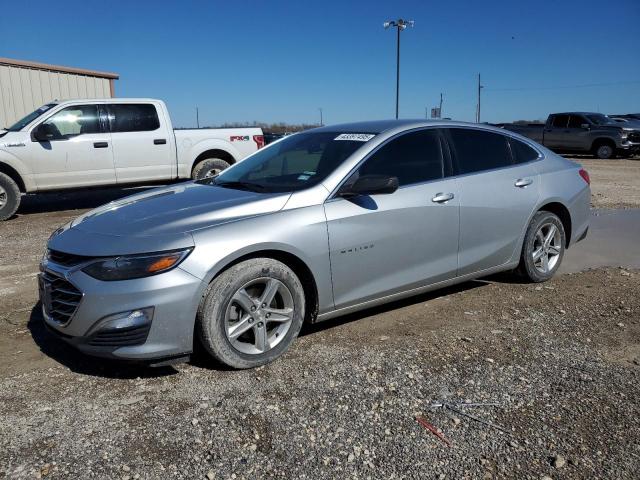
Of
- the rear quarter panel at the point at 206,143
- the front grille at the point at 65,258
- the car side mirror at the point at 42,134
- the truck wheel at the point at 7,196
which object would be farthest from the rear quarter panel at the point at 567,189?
the truck wheel at the point at 7,196

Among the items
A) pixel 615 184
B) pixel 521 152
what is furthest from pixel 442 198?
pixel 615 184

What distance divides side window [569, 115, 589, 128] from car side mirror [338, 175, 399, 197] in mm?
21527

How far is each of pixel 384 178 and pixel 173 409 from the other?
6.43 ft

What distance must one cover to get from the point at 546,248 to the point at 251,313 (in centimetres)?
312

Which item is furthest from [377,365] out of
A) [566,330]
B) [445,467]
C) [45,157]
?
[45,157]

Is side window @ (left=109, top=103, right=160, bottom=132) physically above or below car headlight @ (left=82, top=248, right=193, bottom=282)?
above

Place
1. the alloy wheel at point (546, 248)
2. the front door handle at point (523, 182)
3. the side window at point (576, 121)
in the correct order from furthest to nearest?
1. the side window at point (576, 121)
2. the alloy wheel at point (546, 248)
3. the front door handle at point (523, 182)

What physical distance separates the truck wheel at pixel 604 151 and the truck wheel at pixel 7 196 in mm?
20679

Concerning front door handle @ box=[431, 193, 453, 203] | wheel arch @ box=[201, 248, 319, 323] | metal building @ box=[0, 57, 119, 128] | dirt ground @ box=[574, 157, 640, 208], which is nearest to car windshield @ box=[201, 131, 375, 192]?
wheel arch @ box=[201, 248, 319, 323]

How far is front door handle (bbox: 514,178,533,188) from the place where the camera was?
490 cm

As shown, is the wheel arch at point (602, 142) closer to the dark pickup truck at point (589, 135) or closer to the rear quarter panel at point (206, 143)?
the dark pickup truck at point (589, 135)

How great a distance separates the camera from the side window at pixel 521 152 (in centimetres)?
508

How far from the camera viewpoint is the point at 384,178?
12.5 feet

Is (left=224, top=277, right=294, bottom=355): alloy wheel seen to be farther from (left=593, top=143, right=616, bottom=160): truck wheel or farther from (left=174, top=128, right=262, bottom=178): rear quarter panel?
(left=593, top=143, right=616, bottom=160): truck wheel
